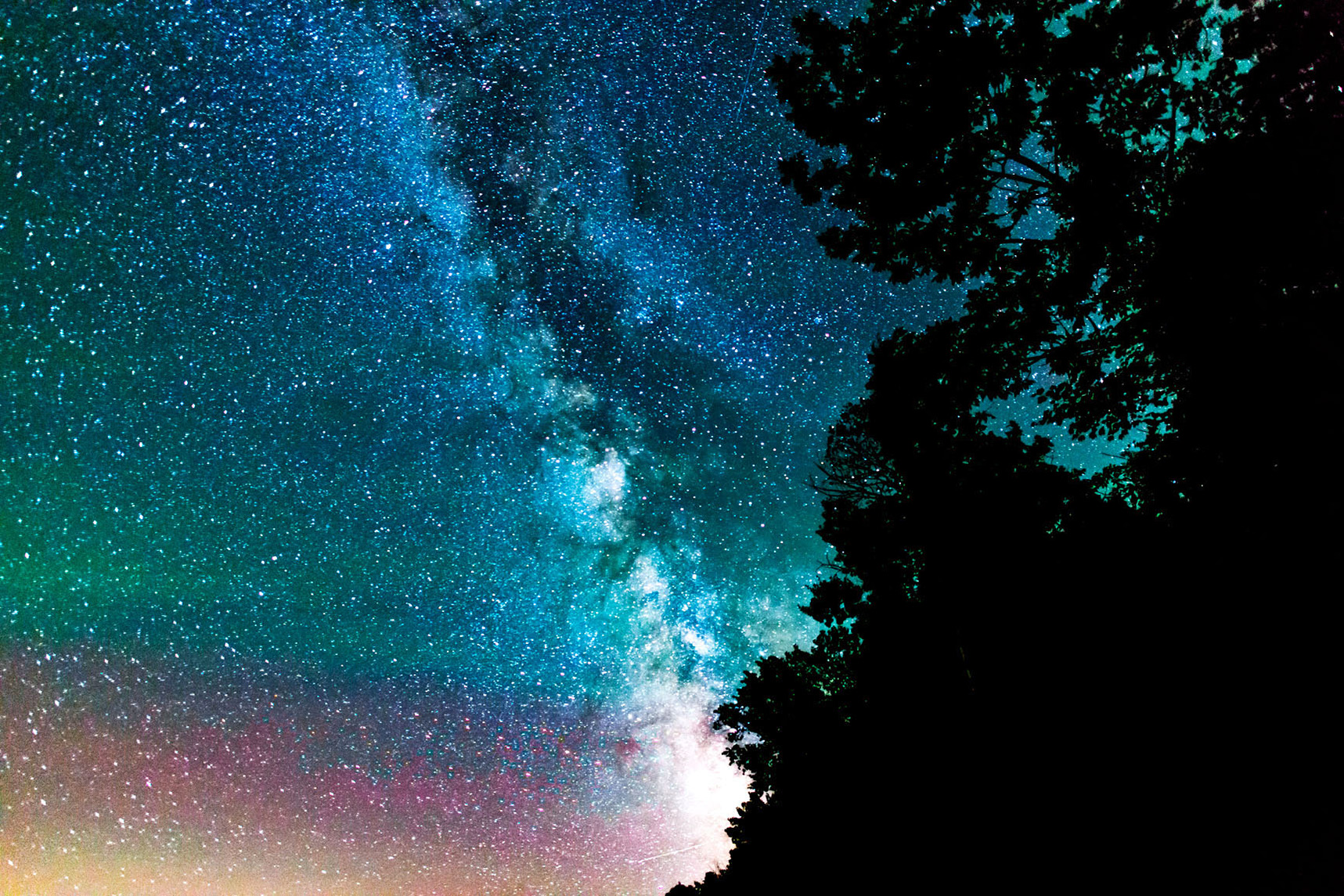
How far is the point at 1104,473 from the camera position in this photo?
8633mm

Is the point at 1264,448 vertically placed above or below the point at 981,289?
below

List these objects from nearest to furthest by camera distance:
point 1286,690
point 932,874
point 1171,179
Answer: point 1286,690
point 932,874
point 1171,179

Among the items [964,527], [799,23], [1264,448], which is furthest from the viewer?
[964,527]

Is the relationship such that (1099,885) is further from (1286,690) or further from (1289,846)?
(1286,690)

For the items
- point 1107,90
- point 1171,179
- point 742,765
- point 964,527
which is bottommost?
point 742,765

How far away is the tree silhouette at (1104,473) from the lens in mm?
4418

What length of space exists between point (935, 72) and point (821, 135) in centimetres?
164

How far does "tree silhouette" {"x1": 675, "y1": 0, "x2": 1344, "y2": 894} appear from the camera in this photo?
14.5ft

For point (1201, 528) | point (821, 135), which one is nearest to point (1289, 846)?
point (1201, 528)

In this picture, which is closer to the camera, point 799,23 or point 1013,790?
point 1013,790

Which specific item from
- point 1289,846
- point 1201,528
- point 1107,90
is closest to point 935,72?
point 1107,90

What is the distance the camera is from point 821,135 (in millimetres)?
8555

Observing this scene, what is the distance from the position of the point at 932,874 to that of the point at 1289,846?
12.3 feet

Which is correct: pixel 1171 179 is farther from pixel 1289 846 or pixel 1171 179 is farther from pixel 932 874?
pixel 932 874
